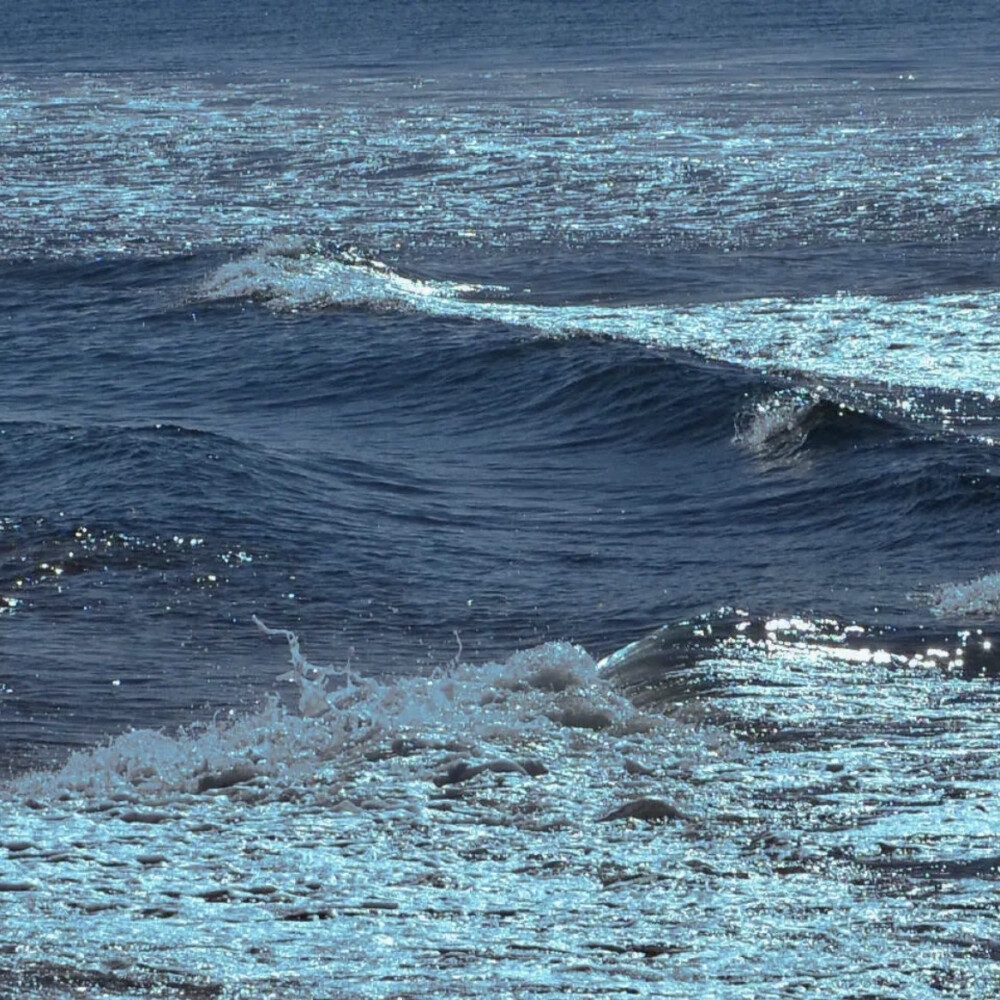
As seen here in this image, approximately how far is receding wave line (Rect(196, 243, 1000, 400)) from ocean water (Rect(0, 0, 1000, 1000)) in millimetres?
72

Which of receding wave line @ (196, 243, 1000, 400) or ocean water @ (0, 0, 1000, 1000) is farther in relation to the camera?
receding wave line @ (196, 243, 1000, 400)

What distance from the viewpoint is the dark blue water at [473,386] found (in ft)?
30.7

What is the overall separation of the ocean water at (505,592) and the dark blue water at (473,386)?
0.17ft

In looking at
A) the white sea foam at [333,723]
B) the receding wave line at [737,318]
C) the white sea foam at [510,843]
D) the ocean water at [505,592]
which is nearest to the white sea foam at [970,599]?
the ocean water at [505,592]

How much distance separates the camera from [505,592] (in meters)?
9.66

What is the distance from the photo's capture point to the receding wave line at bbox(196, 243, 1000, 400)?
1470 centimetres

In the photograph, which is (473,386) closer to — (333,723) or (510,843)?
(333,723)

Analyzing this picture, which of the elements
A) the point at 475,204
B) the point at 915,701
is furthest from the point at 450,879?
the point at 475,204

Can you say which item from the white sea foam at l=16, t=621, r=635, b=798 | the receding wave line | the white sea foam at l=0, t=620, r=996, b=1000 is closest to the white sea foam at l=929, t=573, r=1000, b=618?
the white sea foam at l=0, t=620, r=996, b=1000

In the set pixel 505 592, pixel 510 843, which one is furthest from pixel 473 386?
pixel 510 843

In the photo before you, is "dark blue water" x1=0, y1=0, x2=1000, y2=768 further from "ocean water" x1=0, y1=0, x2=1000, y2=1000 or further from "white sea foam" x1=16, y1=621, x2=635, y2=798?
"white sea foam" x1=16, y1=621, x2=635, y2=798

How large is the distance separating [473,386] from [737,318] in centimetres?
334

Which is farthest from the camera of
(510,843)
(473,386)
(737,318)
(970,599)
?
(737,318)

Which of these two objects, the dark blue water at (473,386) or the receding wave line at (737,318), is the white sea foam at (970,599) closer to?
the dark blue water at (473,386)
